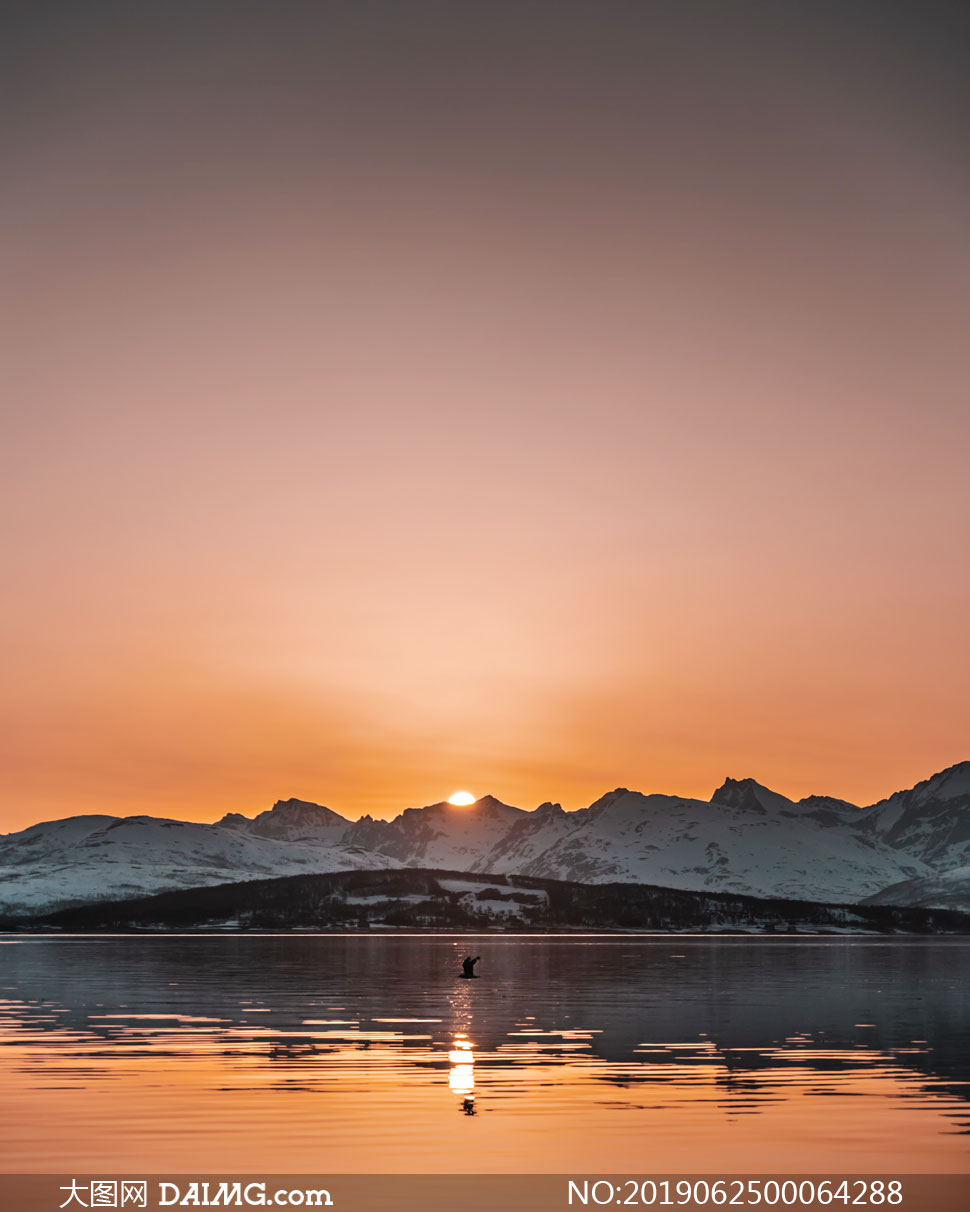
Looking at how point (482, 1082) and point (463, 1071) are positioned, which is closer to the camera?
point (482, 1082)

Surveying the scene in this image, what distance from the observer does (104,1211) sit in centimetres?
2933

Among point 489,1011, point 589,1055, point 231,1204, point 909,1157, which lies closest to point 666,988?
point 489,1011

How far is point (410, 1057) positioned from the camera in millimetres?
56625

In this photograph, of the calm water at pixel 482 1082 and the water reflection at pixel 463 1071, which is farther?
the water reflection at pixel 463 1071

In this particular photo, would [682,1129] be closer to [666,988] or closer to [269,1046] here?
[269,1046]

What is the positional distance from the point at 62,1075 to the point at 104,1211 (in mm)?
21784

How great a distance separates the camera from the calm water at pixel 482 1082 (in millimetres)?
35625

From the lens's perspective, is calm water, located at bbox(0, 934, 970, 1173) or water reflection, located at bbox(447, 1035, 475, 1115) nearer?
calm water, located at bbox(0, 934, 970, 1173)

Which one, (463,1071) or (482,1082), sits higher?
(482,1082)

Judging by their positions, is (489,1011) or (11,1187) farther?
(489,1011)

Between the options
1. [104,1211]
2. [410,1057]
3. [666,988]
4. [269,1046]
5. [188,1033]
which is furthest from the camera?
[666,988]

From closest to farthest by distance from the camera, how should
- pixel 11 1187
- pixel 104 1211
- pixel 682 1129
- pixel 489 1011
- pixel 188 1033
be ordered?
pixel 104 1211
pixel 11 1187
pixel 682 1129
pixel 188 1033
pixel 489 1011

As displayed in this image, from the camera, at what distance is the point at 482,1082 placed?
4869 centimetres

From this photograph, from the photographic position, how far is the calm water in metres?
35.6
